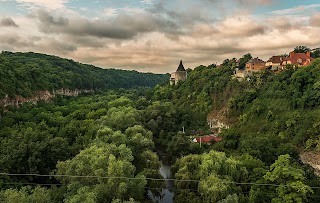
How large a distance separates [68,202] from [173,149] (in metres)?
20.3

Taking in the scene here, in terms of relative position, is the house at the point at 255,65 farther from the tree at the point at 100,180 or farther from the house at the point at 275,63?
the tree at the point at 100,180

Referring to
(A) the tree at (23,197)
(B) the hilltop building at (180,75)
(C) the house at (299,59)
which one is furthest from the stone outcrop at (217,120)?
(A) the tree at (23,197)

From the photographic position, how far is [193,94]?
2788 inches

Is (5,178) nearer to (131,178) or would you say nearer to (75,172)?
(75,172)

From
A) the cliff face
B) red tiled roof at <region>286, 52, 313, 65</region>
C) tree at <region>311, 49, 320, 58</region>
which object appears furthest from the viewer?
tree at <region>311, 49, 320, 58</region>

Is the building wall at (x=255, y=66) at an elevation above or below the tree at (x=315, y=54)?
below

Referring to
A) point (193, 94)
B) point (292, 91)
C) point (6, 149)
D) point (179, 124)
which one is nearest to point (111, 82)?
point (193, 94)

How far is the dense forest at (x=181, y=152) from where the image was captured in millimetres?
21047

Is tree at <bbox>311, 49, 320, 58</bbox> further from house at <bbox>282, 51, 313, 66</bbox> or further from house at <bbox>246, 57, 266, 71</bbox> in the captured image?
house at <bbox>246, 57, 266, 71</bbox>

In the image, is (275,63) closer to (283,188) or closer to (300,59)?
(300,59)

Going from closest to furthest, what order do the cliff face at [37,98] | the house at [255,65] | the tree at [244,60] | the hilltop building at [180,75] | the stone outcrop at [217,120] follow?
1. the cliff face at [37,98]
2. the stone outcrop at [217,120]
3. the house at [255,65]
4. the tree at [244,60]
5. the hilltop building at [180,75]

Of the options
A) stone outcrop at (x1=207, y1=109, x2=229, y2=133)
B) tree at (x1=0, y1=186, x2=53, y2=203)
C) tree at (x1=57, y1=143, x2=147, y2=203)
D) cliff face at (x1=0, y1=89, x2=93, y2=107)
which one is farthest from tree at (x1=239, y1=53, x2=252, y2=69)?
tree at (x1=0, y1=186, x2=53, y2=203)

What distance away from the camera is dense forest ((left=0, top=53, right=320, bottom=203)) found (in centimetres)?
2105

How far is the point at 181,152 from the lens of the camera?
37281mm
